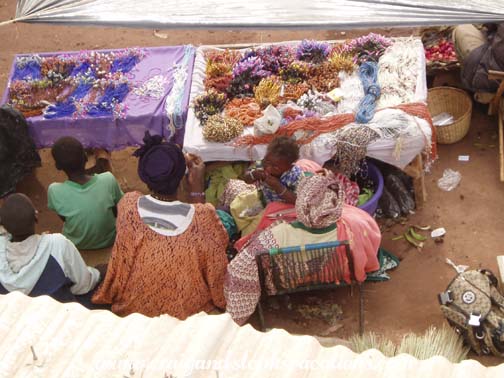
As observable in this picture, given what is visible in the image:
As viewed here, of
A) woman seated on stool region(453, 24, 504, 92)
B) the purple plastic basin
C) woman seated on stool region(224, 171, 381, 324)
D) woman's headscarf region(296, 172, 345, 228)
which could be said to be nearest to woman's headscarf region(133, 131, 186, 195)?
woman seated on stool region(224, 171, 381, 324)

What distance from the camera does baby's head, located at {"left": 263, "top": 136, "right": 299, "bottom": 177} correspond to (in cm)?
444

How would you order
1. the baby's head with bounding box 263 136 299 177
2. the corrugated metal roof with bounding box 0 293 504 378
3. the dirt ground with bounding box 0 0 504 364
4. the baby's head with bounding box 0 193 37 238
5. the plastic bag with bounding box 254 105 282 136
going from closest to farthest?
the corrugated metal roof with bounding box 0 293 504 378
the baby's head with bounding box 0 193 37 238
the baby's head with bounding box 263 136 299 177
the dirt ground with bounding box 0 0 504 364
the plastic bag with bounding box 254 105 282 136

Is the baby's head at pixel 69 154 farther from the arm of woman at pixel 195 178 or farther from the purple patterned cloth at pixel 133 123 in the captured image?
the purple patterned cloth at pixel 133 123

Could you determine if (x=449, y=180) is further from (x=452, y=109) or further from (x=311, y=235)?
(x=311, y=235)

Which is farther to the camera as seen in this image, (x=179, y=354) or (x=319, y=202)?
(x=319, y=202)

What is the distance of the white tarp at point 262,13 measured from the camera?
162 inches

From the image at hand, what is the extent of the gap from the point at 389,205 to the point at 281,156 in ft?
4.55

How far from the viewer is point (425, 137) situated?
4992 mm

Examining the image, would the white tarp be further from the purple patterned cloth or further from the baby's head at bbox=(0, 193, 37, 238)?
the baby's head at bbox=(0, 193, 37, 238)

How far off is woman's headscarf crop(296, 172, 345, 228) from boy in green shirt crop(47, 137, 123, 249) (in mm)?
1451

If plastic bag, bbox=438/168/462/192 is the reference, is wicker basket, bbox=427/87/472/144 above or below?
above

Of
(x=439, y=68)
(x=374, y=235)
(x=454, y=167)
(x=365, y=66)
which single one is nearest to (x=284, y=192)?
(x=374, y=235)

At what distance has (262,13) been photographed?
438 centimetres

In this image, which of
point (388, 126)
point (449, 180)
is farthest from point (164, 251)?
point (449, 180)
